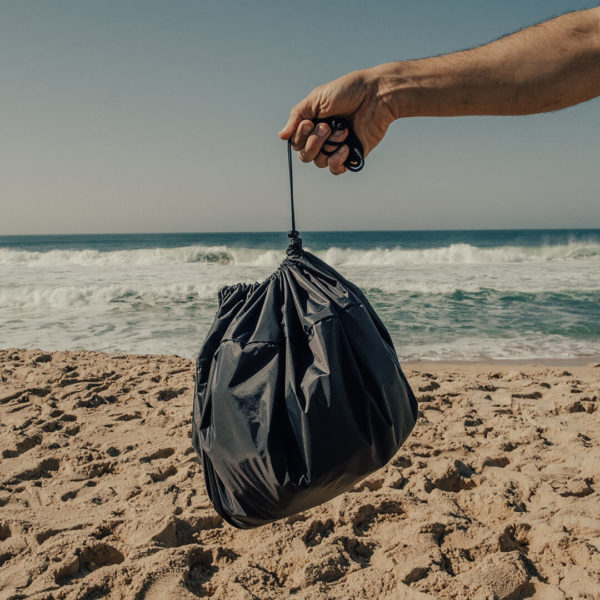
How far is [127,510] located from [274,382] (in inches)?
70.8

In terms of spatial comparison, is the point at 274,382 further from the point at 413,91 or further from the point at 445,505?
the point at 445,505

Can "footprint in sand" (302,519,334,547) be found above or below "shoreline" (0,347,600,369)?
above

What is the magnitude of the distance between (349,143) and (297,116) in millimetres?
187

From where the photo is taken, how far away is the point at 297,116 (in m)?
1.64

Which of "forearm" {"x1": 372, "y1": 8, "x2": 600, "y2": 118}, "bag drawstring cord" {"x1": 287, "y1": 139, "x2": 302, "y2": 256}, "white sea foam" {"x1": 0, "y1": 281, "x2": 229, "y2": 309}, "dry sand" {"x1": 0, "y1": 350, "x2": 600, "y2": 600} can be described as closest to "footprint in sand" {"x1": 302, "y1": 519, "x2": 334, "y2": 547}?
"dry sand" {"x1": 0, "y1": 350, "x2": 600, "y2": 600}

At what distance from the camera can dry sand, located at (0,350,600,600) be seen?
2.12 meters

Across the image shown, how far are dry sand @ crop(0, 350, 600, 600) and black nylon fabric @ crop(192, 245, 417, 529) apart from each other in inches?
33.6

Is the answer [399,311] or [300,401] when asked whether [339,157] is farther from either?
[399,311]

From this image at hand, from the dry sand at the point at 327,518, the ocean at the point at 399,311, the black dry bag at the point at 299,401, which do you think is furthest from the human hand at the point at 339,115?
the ocean at the point at 399,311

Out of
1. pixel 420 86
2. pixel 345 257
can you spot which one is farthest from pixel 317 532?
pixel 345 257

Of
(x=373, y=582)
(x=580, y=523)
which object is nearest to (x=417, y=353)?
(x=580, y=523)

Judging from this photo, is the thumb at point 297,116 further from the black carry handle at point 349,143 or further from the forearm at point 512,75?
the forearm at point 512,75

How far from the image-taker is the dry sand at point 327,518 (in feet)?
6.96

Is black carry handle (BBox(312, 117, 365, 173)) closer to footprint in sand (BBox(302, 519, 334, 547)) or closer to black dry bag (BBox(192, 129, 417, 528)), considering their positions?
black dry bag (BBox(192, 129, 417, 528))
